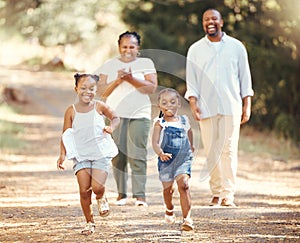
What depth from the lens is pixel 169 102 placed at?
680 cm

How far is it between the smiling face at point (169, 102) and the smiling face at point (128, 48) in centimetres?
136

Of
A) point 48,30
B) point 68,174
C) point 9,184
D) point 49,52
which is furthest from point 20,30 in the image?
point 49,52

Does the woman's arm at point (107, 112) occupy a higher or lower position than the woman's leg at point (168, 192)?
→ higher

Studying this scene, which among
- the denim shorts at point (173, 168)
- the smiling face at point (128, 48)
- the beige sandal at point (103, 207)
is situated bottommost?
the beige sandal at point (103, 207)

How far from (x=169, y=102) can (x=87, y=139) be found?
0.85 m

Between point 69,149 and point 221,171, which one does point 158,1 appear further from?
point 69,149

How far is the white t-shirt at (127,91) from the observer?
809cm

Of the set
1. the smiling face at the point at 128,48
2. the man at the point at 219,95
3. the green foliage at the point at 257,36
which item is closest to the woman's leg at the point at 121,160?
the smiling face at the point at 128,48

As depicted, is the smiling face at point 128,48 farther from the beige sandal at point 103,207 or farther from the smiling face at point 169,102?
the beige sandal at point 103,207

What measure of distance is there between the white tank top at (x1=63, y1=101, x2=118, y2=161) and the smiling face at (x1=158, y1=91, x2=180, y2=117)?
612 mm

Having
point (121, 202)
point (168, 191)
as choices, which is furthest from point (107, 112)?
point (121, 202)

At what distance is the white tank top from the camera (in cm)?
643

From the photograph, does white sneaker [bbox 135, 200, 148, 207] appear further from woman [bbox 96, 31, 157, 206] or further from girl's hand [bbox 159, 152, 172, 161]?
girl's hand [bbox 159, 152, 172, 161]

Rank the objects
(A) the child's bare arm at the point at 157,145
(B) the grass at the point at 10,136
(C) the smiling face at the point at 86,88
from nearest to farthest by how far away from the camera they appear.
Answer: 1. (C) the smiling face at the point at 86,88
2. (A) the child's bare arm at the point at 157,145
3. (B) the grass at the point at 10,136
